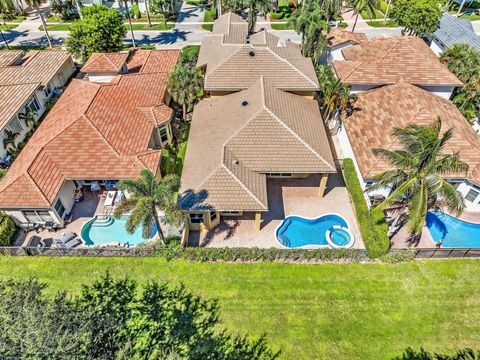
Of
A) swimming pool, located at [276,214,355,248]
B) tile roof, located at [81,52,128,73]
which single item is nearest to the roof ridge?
swimming pool, located at [276,214,355,248]

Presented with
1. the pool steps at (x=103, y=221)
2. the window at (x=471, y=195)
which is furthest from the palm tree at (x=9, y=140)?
the window at (x=471, y=195)

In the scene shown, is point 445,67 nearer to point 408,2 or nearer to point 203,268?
point 408,2

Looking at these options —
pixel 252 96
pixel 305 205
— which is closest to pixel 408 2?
pixel 252 96

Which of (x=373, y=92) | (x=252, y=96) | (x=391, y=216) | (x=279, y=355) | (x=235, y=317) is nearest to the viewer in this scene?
(x=279, y=355)

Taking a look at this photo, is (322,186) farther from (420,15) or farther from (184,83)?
(420,15)

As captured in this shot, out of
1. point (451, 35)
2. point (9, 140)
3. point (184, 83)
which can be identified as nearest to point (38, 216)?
point (9, 140)

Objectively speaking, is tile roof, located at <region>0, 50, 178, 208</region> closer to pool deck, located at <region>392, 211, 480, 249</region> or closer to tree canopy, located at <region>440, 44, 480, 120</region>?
pool deck, located at <region>392, 211, 480, 249</region>

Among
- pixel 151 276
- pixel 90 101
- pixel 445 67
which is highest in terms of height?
pixel 445 67
